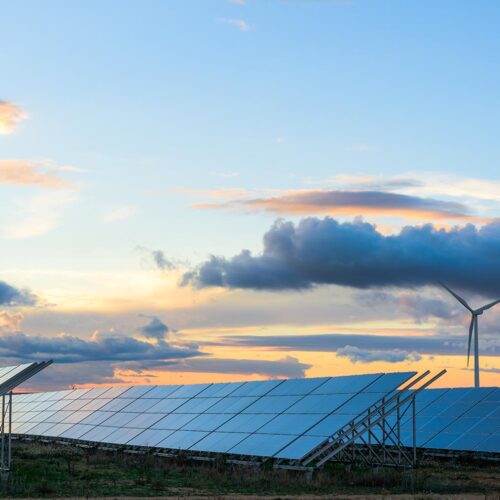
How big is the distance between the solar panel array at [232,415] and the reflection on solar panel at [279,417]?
76 mm

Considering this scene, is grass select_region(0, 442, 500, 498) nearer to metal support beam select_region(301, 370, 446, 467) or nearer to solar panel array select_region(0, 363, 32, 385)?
metal support beam select_region(301, 370, 446, 467)

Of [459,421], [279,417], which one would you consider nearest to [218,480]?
[279,417]

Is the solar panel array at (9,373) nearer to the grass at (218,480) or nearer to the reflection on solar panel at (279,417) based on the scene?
the grass at (218,480)

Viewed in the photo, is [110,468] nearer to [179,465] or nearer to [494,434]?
[179,465]

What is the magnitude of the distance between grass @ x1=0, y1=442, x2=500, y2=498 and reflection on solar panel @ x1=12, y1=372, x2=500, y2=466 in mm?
1435

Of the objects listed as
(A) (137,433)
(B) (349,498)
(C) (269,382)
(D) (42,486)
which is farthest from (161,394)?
(B) (349,498)

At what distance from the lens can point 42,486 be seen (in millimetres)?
35438

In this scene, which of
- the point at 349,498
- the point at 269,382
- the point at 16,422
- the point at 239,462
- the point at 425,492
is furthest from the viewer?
the point at 16,422

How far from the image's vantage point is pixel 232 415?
4988 centimetres

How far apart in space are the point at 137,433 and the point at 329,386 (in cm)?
1393

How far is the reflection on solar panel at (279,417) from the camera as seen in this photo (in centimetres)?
4197

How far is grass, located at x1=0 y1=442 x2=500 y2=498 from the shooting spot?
3494 centimetres

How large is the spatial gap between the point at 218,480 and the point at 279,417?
762cm

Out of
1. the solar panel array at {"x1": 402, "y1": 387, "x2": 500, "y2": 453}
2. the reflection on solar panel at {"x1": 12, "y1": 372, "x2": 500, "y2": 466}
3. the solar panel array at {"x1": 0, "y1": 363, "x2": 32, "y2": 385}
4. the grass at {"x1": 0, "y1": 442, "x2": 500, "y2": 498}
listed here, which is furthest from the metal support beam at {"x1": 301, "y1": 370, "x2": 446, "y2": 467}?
the solar panel array at {"x1": 0, "y1": 363, "x2": 32, "y2": 385}
